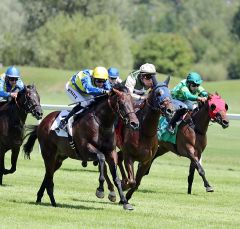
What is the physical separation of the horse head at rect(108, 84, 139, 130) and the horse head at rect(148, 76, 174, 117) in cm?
68

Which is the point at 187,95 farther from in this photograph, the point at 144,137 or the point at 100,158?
the point at 100,158

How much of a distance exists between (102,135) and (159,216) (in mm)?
1368

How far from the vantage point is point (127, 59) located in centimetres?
6406

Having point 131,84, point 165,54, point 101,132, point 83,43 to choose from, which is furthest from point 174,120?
point 165,54

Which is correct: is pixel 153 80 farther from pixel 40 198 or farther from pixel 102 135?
pixel 40 198

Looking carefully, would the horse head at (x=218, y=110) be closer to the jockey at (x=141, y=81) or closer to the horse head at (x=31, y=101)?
the jockey at (x=141, y=81)

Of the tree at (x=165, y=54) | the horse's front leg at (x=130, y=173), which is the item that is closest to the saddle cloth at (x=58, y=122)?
the horse's front leg at (x=130, y=173)

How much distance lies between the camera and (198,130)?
49.0ft

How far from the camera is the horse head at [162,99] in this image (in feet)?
37.2

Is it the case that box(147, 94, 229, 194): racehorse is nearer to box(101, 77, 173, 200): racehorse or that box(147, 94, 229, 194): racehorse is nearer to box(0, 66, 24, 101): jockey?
box(101, 77, 173, 200): racehorse

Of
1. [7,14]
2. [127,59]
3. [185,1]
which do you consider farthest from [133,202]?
[185,1]

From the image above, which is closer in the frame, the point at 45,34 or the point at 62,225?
the point at 62,225

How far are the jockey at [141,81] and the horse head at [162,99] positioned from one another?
2.50 ft

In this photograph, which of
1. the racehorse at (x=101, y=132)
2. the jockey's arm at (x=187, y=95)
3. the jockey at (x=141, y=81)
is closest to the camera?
the racehorse at (x=101, y=132)
